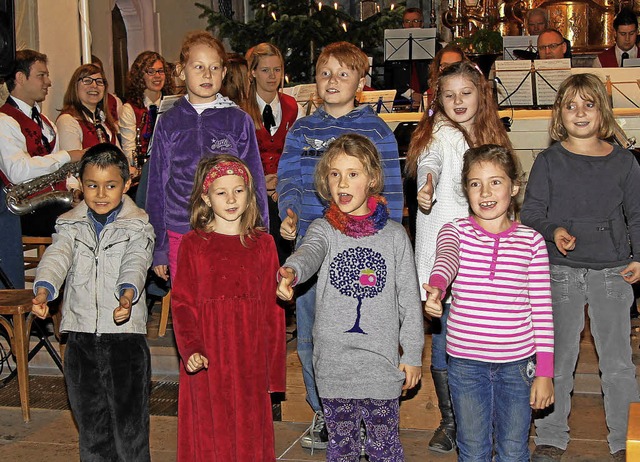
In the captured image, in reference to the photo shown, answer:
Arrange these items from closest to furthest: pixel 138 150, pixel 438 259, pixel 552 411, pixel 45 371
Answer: pixel 438 259 → pixel 552 411 → pixel 45 371 → pixel 138 150

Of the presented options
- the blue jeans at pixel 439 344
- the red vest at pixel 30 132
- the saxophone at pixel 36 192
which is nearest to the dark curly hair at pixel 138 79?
the red vest at pixel 30 132

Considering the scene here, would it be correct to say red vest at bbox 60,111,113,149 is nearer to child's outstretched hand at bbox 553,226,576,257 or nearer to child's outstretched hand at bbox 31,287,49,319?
child's outstretched hand at bbox 31,287,49,319

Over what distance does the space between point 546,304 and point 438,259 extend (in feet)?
1.49

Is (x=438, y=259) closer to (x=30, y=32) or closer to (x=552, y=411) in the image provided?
(x=552, y=411)

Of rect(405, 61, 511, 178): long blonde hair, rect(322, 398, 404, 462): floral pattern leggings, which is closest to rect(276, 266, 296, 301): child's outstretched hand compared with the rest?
rect(322, 398, 404, 462): floral pattern leggings

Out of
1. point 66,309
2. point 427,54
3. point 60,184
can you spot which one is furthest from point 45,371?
point 427,54

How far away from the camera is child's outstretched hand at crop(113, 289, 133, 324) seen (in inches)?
141

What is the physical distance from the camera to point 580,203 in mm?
4113

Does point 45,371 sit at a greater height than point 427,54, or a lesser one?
lesser

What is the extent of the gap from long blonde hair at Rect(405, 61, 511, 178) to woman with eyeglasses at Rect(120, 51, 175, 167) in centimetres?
343

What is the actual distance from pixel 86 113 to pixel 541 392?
4.85 metres

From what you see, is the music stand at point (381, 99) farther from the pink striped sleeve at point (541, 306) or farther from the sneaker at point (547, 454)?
the pink striped sleeve at point (541, 306)

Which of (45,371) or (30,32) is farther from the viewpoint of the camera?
(30,32)

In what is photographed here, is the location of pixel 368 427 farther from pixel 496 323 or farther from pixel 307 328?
pixel 307 328
